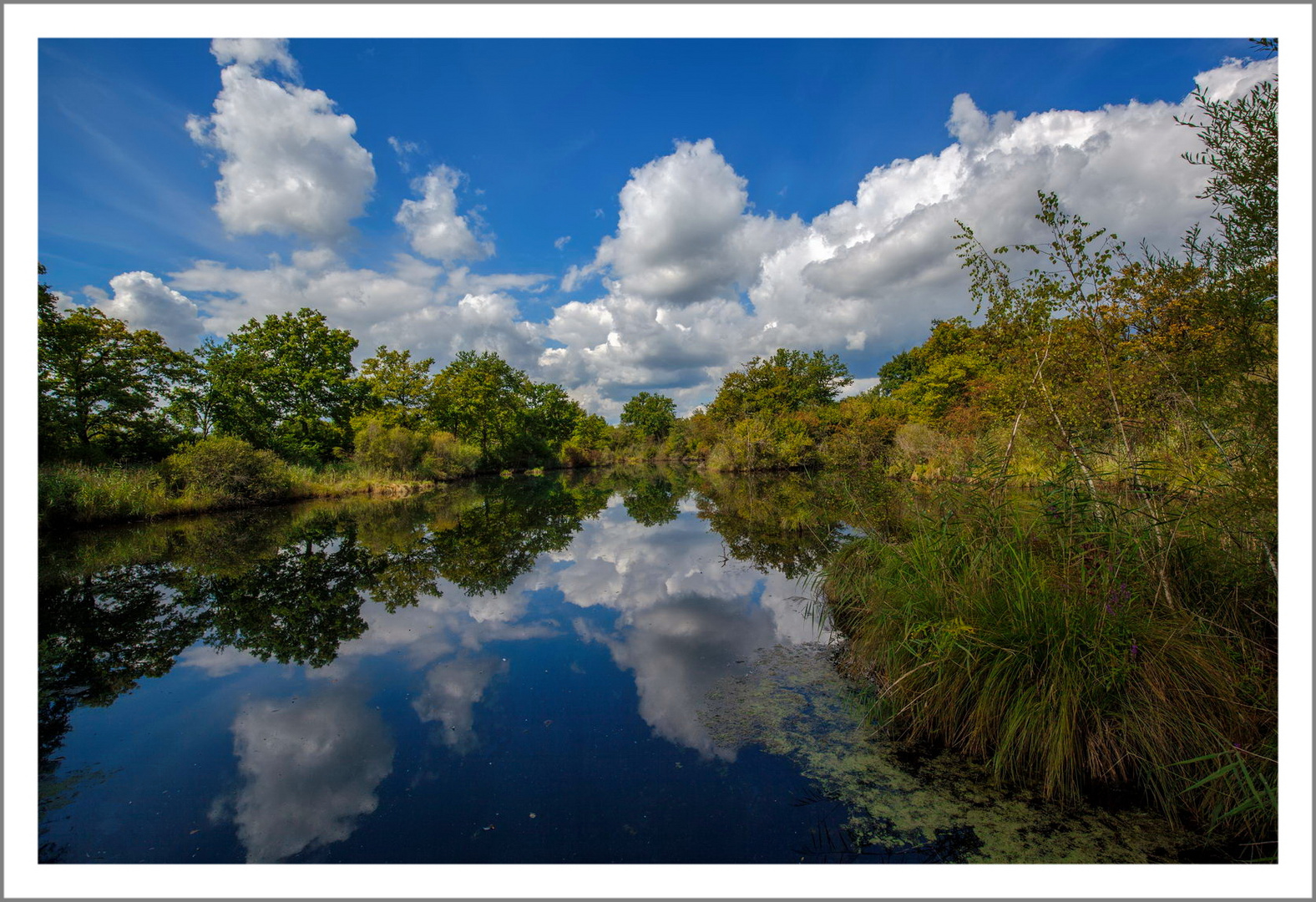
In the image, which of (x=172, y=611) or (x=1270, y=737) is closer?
(x=1270, y=737)

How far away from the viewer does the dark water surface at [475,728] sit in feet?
9.34

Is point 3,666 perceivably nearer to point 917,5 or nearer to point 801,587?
point 917,5

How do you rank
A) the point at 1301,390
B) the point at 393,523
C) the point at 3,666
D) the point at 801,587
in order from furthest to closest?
1. the point at 393,523
2. the point at 801,587
3. the point at 3,666
4. the point at 1301,390

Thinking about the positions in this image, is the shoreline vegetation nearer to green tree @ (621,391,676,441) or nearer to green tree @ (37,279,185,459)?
green tree @ (37,279,185,459)

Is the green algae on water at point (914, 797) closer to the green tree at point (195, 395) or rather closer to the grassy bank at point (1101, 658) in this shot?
A: the grassy bank at point (1101, 658)

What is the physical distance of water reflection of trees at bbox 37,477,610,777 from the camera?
5688mm

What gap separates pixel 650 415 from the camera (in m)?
73.6

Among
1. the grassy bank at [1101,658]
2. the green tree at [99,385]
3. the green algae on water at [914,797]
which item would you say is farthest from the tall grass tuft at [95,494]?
the grassy bank at [1101,658]

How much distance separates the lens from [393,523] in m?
15.4

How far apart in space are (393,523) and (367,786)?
43.5 feet

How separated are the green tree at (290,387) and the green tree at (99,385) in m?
3.34

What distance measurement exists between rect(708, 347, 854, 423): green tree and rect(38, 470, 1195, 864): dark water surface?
35.2m

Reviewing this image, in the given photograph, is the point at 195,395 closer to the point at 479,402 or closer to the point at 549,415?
the point at 479,402

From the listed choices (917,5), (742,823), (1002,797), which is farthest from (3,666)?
(917,5)
